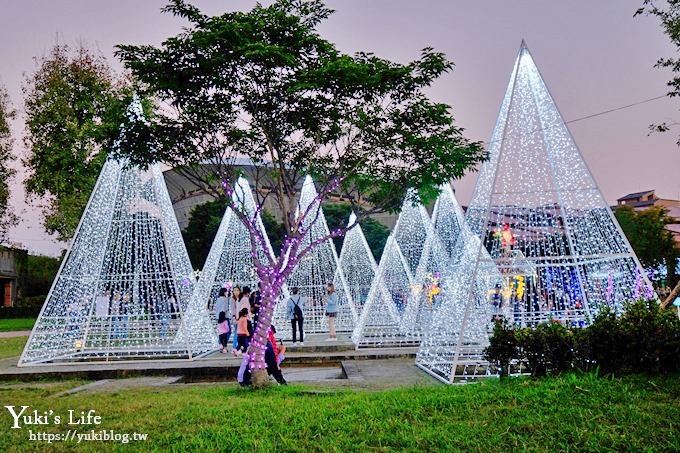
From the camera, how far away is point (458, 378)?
9750 millimetres

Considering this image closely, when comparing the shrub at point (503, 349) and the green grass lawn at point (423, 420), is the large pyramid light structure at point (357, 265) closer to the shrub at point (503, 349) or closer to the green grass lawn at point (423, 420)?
the shrub at point (503, 349)

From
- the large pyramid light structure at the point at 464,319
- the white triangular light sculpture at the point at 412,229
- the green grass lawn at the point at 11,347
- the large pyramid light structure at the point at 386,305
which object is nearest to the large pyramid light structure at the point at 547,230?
the large pyramid light structure at the point at 464,319

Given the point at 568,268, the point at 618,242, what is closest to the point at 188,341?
the point at 568,268

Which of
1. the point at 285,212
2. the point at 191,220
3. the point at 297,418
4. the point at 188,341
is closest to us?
the point at 297,418

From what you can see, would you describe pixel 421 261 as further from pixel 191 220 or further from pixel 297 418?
pixel 191 220

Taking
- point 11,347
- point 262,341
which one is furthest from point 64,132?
Answer: point 262,341

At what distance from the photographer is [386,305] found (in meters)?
Result: 18.5

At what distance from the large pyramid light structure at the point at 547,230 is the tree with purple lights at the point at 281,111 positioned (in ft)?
3.40

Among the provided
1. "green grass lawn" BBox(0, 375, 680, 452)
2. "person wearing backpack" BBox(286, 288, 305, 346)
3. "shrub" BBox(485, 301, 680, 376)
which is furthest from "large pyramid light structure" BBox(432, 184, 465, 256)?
"green grass lawn" BBox(0, 375, 680, 452)

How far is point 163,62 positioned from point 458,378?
7.15 metres

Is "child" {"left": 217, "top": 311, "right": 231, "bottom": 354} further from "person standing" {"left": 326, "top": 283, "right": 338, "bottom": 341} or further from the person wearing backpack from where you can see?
"person standing" {"left": 326, "top": 283, "right": 338, "bottom": 341}

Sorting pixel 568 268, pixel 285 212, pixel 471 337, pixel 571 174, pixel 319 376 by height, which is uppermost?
pixel 571 174

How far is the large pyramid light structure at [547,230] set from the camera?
1065cm

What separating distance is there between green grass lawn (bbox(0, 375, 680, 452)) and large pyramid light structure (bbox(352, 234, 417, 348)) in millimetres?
7988
